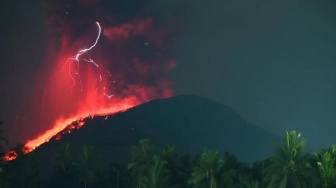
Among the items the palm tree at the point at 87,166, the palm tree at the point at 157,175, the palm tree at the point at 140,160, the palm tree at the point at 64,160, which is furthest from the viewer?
the palm tree at the point at 64,160

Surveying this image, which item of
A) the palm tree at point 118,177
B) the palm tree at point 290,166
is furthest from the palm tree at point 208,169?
the palm tree at point 118,177

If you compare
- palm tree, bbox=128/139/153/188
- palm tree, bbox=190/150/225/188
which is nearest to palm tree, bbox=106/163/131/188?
palm tree, bbox=128/139/153/188

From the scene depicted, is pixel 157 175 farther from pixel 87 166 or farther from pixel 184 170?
pixel 87 166

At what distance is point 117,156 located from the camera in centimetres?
15900

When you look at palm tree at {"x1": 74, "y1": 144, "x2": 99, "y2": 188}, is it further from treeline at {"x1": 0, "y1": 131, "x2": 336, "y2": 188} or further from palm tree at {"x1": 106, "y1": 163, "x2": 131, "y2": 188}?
palm tree at {"x1": 106, "y1": 163, "x2": 131, "y2": 188}

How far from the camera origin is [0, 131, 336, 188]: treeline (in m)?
46.9

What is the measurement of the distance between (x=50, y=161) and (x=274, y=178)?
11936 cm

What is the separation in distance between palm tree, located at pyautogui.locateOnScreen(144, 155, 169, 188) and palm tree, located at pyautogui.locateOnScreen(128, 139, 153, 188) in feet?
12.1

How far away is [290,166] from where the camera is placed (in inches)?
1871

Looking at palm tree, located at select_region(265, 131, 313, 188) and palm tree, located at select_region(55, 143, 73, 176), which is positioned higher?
palm tree, located at select_region(55, 143, 73, 176)

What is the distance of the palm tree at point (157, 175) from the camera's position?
60.3 metres

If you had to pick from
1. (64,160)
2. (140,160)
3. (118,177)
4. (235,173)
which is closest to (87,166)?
(118,177)

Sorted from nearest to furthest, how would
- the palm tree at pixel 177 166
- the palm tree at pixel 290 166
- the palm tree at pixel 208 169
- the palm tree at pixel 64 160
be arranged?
1. the palm tree at pixel 290 166
2. the palm tree at pixel 208 169
3. the palm tree at pixel 177 166
4. the palm tree at pixel 64 160

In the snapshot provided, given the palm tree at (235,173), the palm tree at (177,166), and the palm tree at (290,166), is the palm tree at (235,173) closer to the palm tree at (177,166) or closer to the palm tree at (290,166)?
→ the palm tree at (290,166)
